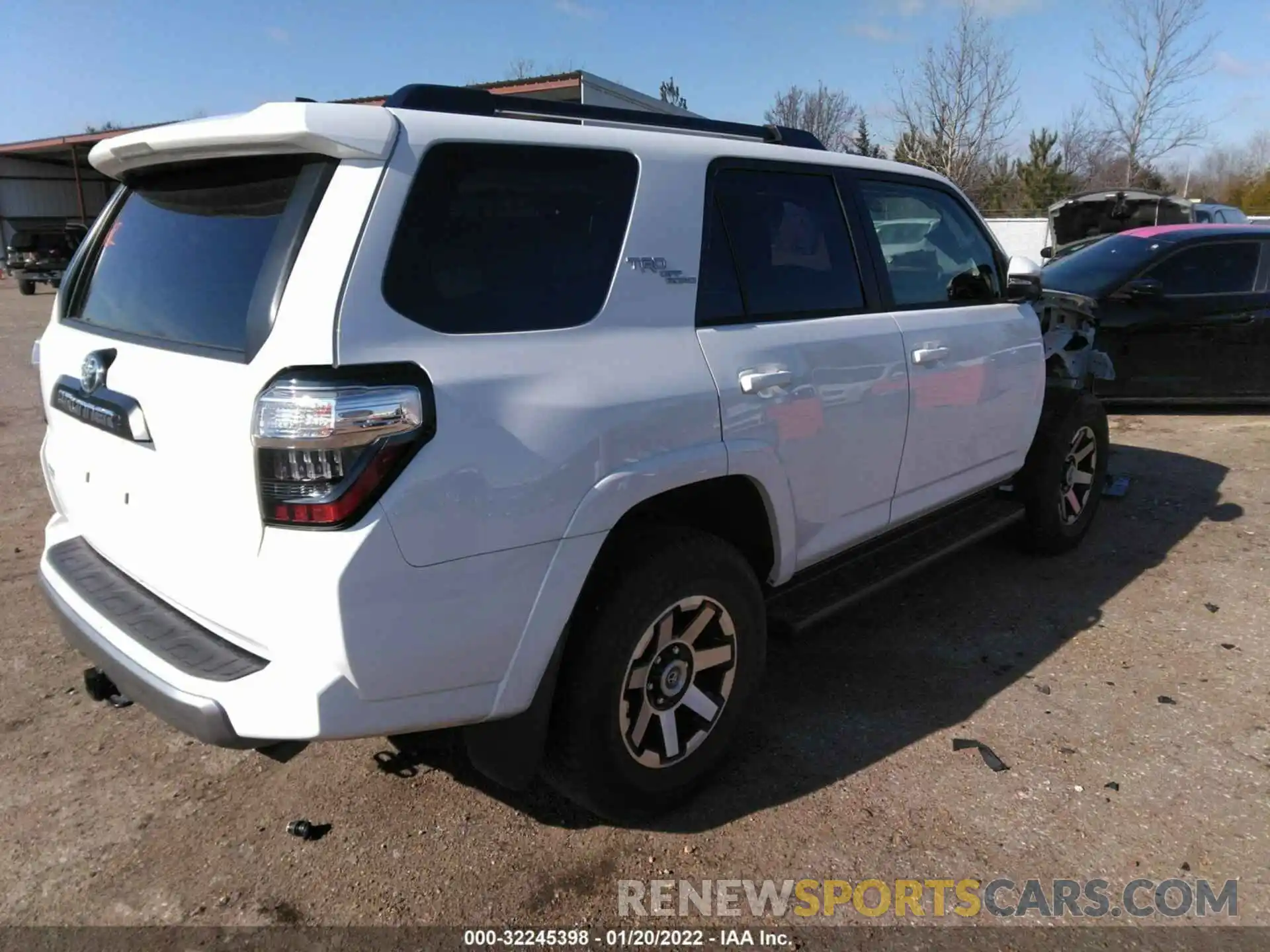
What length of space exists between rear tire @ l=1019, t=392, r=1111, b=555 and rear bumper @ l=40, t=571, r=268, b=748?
3943mm

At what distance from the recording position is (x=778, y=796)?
2883 mm

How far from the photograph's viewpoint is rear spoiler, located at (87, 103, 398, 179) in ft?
6.53

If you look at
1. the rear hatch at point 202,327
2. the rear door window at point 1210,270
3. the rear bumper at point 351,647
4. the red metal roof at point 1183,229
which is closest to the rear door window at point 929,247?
the rear bumper at point 351,647

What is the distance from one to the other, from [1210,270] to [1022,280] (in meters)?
4.85

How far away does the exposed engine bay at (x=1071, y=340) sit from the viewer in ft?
17.5

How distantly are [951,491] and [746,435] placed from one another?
5.30 ft

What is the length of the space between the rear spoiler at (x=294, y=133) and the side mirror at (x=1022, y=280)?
10.7 feet

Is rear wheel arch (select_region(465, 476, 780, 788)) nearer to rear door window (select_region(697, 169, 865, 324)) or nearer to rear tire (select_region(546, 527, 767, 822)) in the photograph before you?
rear tire (select_region(546, 527, 767, 822))

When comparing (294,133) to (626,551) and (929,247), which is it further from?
(929,247)

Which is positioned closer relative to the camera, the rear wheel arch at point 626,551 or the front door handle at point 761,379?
the rear wheel arch at point 626,551

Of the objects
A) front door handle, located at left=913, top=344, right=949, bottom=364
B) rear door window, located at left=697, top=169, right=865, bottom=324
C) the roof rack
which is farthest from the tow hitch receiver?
front door handle, located at left=913, top=344, right=949, bottom=364

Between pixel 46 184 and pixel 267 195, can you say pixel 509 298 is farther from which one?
pixel 46 184

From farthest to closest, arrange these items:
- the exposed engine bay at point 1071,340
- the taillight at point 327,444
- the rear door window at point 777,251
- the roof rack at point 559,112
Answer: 1. the exposed engine bay at point 1071,340
2. the rear door window at point 777,251
3. the roof rack at point 559,112
4. the taillight at point 327,444

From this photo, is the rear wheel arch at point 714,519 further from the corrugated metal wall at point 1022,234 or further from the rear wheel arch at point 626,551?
the corrugated metal wall at point 1022,234
